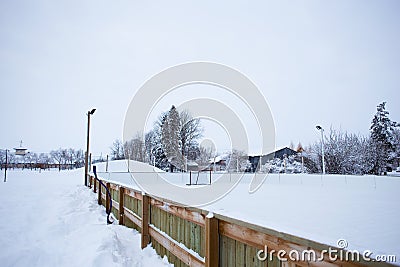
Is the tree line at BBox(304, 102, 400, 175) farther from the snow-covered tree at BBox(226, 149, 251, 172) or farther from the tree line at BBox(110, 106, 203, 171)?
the tree line at BBox(110, 106, 203, 171)

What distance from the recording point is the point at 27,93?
1374 inches

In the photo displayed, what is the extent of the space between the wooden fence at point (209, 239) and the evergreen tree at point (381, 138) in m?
29.5

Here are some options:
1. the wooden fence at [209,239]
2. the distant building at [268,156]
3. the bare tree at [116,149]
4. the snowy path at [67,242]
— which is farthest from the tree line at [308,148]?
the wooden fence at [209,239]

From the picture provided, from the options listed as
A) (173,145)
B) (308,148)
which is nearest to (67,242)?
(173,145)

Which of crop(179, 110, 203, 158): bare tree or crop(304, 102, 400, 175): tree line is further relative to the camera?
crop(179, 110, 203, 158): bare tree

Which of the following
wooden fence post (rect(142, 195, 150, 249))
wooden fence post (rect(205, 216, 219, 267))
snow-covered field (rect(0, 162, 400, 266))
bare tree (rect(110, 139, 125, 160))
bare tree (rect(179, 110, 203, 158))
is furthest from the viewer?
bare tree (rect(110, 139, 125, 160))

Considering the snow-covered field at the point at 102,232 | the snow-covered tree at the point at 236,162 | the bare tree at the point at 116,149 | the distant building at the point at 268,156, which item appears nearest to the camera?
the snow-covered field at the point at 102,232

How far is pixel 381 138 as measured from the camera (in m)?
32.0

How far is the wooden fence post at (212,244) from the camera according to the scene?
8.32 ft

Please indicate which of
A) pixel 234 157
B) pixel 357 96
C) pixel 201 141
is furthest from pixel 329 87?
pixel 201 141

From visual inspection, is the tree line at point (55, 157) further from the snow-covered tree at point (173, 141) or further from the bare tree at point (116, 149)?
the snow-covered tree at point (173, 141)

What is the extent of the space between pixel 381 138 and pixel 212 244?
35.6 meters

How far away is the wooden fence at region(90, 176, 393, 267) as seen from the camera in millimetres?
1672

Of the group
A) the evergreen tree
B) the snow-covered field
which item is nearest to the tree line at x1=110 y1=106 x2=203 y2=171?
the evergreen tree
